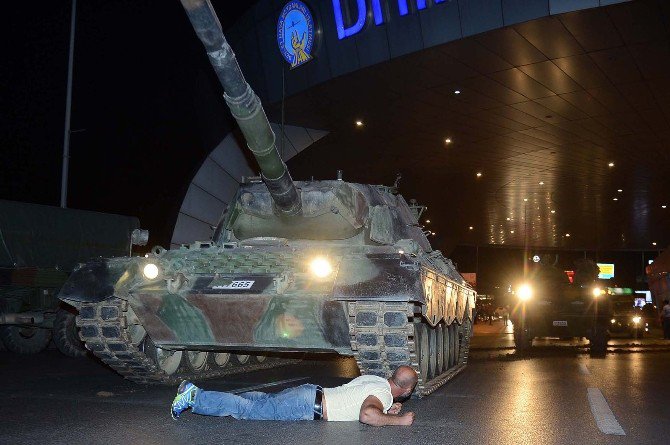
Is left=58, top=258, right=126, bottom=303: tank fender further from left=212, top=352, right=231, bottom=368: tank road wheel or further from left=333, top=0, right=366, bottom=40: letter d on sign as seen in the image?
left=333, top=0, right=366, bottom=40: letter d on sign

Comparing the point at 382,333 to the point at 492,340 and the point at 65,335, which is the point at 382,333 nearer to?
the point at 65,335

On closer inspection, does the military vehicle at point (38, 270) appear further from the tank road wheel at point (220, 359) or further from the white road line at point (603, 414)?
the white road line at point (603, 414)

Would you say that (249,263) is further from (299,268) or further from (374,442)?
(374,442)

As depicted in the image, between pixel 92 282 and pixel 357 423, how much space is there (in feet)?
12.5

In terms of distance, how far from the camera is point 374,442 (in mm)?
→ 5945

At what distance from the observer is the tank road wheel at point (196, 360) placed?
10.4 metres

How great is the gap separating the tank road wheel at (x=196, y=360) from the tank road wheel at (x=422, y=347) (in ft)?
10.3

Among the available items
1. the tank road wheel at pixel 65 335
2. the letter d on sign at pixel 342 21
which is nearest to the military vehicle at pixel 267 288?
the tank road wheel at pixel 65 335

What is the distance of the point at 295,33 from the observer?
2205 cm

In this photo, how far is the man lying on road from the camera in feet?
20.3

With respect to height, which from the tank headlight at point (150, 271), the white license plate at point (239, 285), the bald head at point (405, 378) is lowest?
the bald head at point (405, 378)

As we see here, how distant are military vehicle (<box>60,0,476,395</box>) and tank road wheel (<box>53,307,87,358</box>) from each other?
4969 millimetres

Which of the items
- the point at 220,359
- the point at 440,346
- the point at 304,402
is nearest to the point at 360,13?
the point at 440,346

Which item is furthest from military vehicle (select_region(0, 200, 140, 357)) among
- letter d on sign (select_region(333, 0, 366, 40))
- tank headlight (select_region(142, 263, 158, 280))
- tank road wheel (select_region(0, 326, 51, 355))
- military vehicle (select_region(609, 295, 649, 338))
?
military vehicle (select_region(609, 295, 649, 338))
